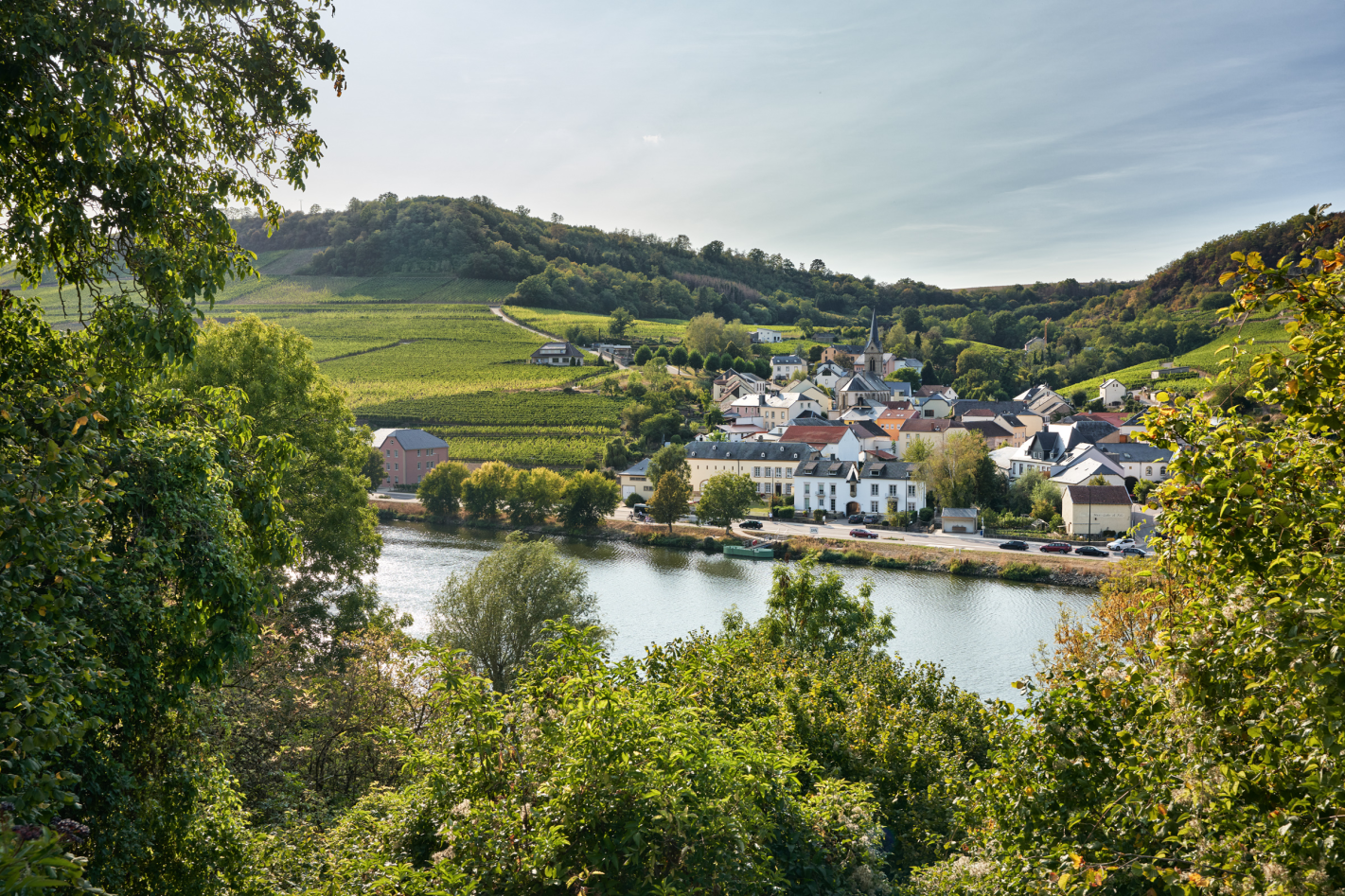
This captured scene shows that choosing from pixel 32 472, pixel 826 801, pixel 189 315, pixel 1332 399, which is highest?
pixel 189 315

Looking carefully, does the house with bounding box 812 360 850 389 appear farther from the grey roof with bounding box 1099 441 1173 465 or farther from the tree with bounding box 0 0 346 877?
the tree with bounding box 0 0 346 877

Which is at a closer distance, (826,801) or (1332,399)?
(1332,399)

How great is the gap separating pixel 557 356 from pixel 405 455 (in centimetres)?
2896

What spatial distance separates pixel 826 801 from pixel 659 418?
2441 inches

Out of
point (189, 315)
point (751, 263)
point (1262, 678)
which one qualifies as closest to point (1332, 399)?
point (1262, 678)

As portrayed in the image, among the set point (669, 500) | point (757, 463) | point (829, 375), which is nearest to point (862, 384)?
point (829, 375)

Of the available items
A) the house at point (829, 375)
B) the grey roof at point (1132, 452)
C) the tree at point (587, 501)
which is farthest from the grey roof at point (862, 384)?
the tree at point (587, 501)

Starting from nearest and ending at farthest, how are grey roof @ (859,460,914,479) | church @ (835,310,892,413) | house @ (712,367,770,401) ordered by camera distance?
grey roof @ (859,460,914,479)
house @ (712,367,770,401)
church @ (835,310,892,413)

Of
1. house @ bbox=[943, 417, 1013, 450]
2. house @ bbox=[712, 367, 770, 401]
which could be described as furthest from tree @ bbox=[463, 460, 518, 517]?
house @ bbox=[712, 367, 770, 401]

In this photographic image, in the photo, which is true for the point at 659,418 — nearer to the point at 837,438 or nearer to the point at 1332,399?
the point at 837,438

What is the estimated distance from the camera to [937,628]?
29.3m

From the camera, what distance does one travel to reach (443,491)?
165ft

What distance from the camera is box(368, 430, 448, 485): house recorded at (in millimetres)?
60562

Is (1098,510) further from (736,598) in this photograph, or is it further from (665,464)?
(665,464)
